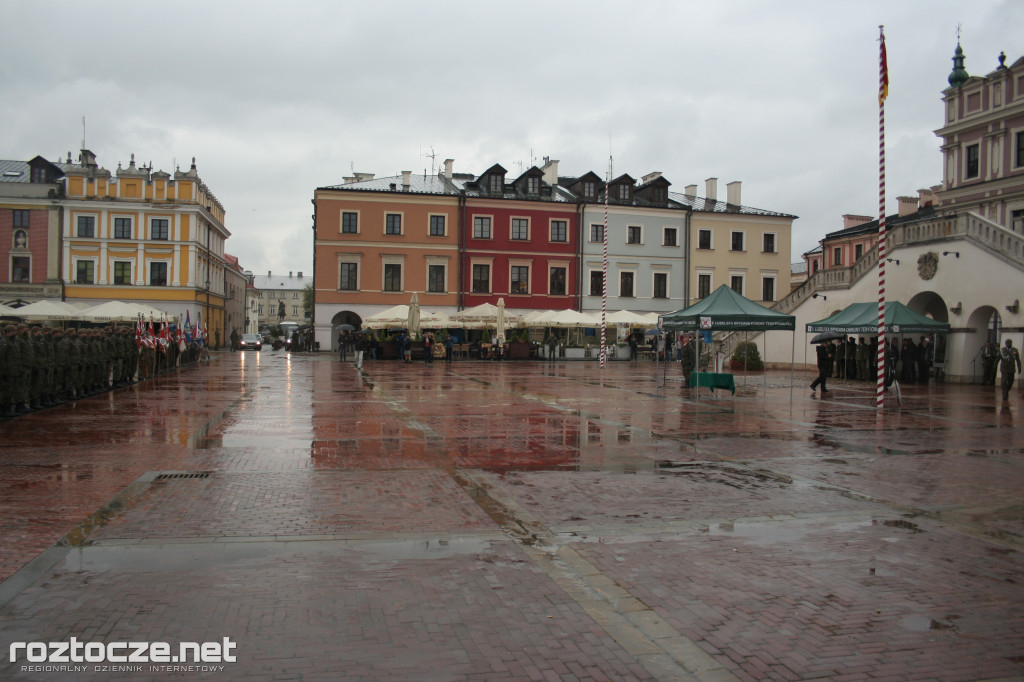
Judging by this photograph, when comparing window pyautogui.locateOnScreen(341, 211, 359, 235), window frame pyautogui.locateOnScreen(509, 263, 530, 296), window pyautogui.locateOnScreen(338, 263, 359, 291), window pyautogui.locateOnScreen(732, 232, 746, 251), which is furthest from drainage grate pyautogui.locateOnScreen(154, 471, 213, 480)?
window pyautogui.locateOnScreen(732, 232, 746, 251)

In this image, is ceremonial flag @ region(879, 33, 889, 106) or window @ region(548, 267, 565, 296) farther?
window @ region(548, 267, 565, 296)

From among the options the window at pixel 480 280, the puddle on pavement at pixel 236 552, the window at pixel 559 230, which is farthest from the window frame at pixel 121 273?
the puddle on pavement at pixel 236 552

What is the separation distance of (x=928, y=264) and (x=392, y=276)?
32.3 m

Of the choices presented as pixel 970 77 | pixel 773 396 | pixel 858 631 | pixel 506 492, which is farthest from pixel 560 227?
pixel 858 631

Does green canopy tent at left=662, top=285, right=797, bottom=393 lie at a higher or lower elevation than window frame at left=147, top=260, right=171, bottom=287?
lower

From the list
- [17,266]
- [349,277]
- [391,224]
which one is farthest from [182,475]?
[17,266]

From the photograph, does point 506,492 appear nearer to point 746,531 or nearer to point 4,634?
point 746,531

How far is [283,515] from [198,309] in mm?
57399

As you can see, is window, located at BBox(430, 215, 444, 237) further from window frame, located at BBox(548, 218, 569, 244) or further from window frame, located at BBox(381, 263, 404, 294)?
window frame, located at BBox(548, 218, 569, 244)

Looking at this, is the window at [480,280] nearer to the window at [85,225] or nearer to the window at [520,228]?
the window at [520,228]

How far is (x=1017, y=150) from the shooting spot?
3538 centimetres

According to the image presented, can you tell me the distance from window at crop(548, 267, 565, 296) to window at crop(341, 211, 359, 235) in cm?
1368

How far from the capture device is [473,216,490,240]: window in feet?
172

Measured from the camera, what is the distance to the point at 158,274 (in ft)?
190
